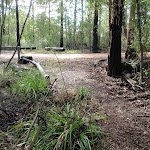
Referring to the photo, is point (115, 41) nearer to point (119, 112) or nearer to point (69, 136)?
point (119, 112)

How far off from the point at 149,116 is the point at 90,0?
4935mm

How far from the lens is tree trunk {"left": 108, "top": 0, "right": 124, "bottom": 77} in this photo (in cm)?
513

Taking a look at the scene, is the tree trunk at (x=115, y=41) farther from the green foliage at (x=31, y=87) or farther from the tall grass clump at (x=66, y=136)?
the tall grass clump at (x=66, y=136)

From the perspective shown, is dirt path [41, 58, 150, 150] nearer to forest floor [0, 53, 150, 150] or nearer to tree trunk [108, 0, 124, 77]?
forest floor [0, 53, 150, 150]

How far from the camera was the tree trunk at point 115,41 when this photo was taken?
16.8 ft

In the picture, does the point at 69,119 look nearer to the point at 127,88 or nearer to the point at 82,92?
the point at 82,92

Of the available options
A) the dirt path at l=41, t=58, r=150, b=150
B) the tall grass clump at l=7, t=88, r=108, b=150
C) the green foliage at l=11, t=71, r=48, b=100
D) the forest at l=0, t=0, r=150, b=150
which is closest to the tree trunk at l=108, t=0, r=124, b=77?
the forest at l=0, t=0, r=150, b=150

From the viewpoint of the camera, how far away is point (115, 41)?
5.44 meters

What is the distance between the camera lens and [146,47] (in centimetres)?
443

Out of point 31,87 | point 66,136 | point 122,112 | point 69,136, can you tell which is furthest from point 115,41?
point 66,136

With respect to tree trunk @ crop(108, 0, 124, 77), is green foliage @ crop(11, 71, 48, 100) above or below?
below

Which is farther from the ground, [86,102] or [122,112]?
[86,102]

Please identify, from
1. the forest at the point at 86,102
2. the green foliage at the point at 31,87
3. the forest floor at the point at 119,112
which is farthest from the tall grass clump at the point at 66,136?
the green foliage at the point at 31,87

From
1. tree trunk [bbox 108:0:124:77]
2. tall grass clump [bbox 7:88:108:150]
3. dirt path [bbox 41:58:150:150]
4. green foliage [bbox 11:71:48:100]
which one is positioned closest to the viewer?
tall grass clump [bbox 7:88:108:150]
